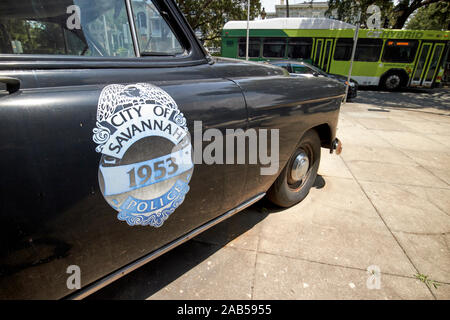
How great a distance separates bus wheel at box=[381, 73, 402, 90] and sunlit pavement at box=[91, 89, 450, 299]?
36.8ft

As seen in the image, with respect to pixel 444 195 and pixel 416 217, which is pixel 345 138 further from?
pixel 416 217

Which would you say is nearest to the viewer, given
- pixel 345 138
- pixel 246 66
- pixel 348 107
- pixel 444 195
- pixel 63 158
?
pixel 63 158

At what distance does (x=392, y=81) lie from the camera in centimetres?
1273

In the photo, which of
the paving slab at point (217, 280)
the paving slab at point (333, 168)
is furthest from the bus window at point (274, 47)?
the paving slab at point (217, 280)

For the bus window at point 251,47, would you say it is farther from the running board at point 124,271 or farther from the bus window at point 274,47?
the running board at point 124,271

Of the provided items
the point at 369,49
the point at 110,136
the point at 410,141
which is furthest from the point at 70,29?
the point at 369,49

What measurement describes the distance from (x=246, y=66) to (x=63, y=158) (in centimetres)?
156

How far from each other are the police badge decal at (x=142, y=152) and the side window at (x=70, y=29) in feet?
1.35

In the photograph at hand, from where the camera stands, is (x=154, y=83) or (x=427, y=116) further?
(x=427, y=116)

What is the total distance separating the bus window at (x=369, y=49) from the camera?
12047mm

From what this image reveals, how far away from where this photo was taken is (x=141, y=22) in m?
1.41

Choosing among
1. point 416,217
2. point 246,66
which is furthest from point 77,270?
point 416,217

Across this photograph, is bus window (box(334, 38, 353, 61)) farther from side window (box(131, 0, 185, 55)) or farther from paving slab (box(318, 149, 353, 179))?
side window (box(131, 0, 185, 55))

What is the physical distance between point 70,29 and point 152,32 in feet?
1.44
